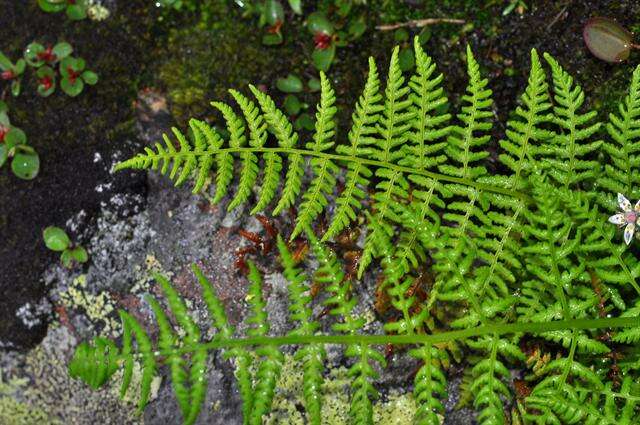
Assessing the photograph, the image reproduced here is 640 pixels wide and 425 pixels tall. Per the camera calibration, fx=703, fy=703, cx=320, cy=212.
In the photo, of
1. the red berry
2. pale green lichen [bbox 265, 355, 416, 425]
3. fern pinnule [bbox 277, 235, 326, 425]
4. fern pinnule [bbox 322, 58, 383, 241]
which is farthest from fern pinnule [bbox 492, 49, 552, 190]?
pale green lichen [bbox 265, 355, 416, 425]

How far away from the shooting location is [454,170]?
3.29 m

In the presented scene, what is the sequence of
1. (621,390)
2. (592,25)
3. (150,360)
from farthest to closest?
(592,25), (621,390), (150,360)

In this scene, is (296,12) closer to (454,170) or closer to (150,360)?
(454,170)

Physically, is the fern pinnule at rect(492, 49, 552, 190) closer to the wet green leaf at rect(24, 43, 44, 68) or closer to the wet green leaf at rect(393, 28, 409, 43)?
the wet green leaf at rect(393, 28, 409, 43)

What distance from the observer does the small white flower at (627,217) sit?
317 centimetres

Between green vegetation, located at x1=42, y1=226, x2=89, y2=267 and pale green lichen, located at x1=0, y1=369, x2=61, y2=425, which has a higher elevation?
green vegetation, located at x1=42, y1=226, x2=89, y2=267

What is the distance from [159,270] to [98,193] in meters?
0.57

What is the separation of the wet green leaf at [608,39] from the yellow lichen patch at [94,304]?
302cm

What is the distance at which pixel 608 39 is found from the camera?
368cm

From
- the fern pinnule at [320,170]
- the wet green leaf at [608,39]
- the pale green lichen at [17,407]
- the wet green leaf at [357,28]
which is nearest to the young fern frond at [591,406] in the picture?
the fern pinnule at [320,170]

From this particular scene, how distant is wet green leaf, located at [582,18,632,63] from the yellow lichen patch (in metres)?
3.02

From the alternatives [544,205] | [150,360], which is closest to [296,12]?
[544,205]

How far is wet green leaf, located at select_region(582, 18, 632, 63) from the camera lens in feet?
12.0

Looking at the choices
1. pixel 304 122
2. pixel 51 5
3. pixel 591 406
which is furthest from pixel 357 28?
pixel 591 406
